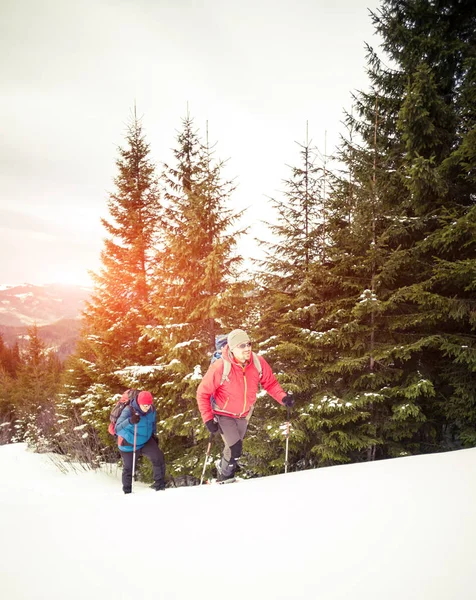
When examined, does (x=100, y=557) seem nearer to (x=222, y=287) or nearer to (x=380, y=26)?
(x=222, y=287)

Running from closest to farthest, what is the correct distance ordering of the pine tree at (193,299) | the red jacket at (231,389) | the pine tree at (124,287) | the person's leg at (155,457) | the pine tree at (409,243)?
the red jacket at (231,389), the person's leg at (155,457), the pine tree at (409,243), the pine tree at (193,299), the pine tree at (124,287)

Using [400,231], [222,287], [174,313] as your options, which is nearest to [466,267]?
[400,231]

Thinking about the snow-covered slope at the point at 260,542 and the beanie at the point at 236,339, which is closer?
the snow-covered slope at the point at 260,542

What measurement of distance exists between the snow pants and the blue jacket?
1723mm

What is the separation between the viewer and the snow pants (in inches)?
175

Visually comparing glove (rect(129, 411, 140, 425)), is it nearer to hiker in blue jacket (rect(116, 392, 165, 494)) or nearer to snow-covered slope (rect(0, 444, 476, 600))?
hiker in blue jacket (rect(116, 392, 165, 494))

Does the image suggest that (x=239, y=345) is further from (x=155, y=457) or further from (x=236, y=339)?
(x=155, y=457)

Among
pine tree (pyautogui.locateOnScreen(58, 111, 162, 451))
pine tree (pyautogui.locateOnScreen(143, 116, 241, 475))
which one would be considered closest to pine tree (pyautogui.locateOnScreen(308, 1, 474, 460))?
pine tree (pyautogui.locateOnScreen(143, 116, 241, 475))

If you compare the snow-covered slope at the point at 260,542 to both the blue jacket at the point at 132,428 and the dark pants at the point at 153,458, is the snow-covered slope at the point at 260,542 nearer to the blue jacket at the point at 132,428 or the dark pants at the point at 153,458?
the blue jacket at the point at 132,428

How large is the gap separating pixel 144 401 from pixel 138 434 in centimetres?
70

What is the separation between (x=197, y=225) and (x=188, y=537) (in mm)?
7719

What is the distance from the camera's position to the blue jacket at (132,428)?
18.0 ft

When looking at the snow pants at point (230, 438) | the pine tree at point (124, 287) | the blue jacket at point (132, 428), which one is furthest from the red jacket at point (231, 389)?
the pine tree at point (124, 287)

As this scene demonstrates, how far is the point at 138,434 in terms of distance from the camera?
561 centimetres
